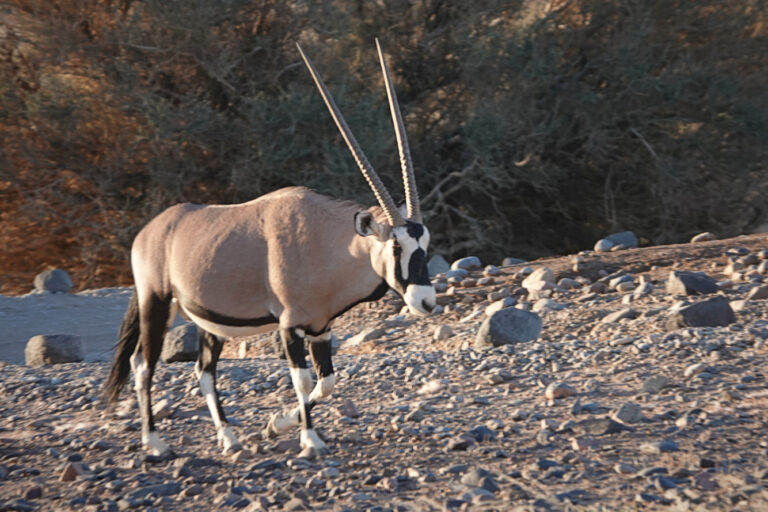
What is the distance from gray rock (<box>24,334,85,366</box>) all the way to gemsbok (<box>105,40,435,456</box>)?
3.56 metres

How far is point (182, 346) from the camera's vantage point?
9.08 metres

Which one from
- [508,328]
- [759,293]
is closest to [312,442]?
[508,328]

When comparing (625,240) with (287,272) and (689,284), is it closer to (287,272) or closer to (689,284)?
(689,284)

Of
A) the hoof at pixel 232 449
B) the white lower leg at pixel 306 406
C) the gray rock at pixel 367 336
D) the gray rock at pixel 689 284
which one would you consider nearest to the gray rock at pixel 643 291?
the gray rock at pixel 689 284

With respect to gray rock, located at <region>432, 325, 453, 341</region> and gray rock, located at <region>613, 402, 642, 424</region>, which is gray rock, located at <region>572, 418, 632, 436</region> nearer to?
gray rock, located at <region>613, 402, 642, 424</region>

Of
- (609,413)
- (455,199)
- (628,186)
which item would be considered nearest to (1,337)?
(609,413)

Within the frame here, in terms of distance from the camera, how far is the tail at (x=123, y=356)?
655 cm

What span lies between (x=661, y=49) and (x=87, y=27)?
990 cm

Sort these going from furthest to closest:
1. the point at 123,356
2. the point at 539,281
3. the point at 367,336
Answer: the point at 539,281
the point at 367,336
the point at 123,356

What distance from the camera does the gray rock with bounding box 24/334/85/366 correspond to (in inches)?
375

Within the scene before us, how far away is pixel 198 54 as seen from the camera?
52.5ft

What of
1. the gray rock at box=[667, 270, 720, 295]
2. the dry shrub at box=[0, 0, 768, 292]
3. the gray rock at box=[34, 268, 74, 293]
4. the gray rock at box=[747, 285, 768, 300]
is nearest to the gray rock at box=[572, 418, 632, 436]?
the gray rock at box=[747, 285, 768, 300]

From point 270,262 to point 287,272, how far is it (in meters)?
0.14

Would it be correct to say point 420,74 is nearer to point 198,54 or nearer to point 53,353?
point 198,54
